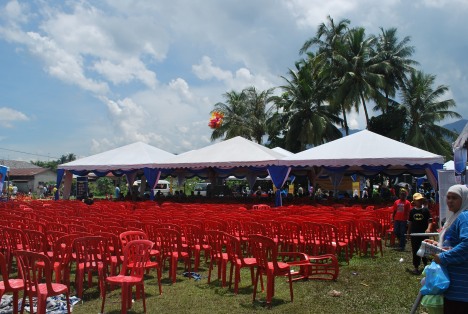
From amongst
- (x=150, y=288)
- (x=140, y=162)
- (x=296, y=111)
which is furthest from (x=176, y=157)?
(x=150, y=288)

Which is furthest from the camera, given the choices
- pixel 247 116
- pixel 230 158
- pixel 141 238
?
pixel 247 116

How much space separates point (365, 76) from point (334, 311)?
27.7 m

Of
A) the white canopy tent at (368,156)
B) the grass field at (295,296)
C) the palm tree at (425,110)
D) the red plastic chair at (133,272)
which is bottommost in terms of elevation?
the grass field at (295,296)

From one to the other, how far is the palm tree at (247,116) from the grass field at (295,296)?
30.0 meters

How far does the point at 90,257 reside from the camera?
5688 millimetres

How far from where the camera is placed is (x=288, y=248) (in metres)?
8.49

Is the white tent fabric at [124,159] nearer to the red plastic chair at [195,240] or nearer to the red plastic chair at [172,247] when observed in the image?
the red plastic chair at [195,240]

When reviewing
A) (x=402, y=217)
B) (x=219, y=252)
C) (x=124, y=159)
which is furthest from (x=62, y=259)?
(x=124, y=159)

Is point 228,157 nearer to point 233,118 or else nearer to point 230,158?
point 230,158

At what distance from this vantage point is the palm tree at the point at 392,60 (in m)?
31.6

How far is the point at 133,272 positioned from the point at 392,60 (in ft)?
101

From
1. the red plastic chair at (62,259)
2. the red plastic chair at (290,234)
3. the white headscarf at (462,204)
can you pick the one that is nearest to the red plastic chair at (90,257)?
the red plastic chair at (62,259)

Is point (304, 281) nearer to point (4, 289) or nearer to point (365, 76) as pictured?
point (4, 289)

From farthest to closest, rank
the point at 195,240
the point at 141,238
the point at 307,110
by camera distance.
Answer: the point at 307,110
the point at 195,240
the point at 141,238
